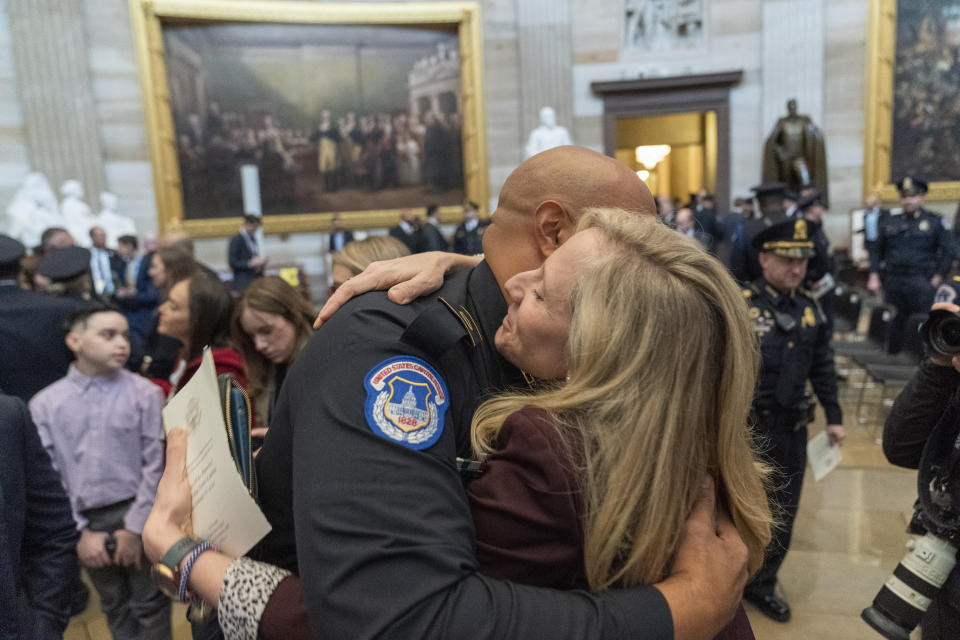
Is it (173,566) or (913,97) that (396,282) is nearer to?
(173,566)

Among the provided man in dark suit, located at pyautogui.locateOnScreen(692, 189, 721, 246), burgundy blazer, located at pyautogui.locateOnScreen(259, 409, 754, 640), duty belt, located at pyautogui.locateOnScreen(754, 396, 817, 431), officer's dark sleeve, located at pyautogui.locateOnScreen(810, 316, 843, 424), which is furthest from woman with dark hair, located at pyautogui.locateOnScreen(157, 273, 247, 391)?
man in dark suit, located at pyautogui.locateOnScreen(692, 189, 721, 246)

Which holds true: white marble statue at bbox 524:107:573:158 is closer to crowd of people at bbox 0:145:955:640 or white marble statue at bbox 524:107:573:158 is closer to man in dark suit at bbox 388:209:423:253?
man in dark suit at bbox 388:209:423:253

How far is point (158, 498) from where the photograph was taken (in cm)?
112

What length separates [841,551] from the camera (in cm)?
405

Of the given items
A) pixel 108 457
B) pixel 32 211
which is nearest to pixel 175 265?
pixel 108 457

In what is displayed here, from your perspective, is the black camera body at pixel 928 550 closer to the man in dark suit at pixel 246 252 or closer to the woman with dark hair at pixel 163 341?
the woman with dark hair at pixel 163 341

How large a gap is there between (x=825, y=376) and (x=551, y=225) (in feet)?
10.1

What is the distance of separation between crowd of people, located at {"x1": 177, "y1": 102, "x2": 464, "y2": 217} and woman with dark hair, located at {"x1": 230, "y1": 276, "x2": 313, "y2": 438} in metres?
11.0

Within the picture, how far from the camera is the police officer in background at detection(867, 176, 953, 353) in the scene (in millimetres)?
7664

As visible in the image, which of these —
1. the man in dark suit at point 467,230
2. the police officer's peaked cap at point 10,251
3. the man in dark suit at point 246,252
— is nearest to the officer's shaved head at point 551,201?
the police officer's peaked cap at point 10,251

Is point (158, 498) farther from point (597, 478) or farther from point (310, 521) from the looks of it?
point (597, 478)

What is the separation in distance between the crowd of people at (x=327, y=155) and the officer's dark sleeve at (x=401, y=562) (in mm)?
13067

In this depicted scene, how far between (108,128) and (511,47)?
7.49 meters

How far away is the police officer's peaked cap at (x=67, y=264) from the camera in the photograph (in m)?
4.16
